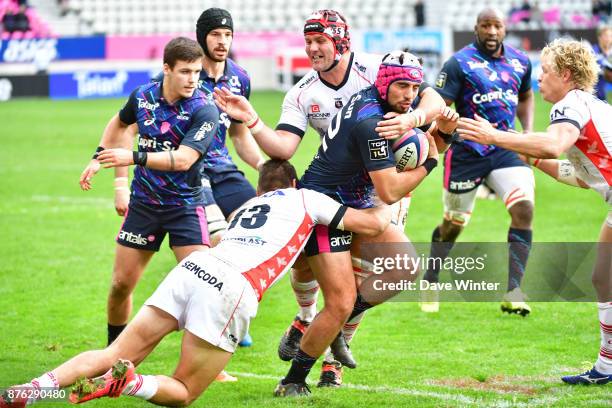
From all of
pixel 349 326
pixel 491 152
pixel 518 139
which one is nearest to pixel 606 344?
pixel 518 139

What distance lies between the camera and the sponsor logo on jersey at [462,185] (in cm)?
981

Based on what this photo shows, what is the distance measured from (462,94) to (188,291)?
15.6ft

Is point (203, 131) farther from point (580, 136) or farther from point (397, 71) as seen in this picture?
point (580, 136)

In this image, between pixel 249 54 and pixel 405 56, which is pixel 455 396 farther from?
pixel 249 54

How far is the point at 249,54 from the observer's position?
115ft

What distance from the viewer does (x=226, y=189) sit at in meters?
8.88

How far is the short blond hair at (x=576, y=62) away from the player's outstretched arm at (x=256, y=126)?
2.09m

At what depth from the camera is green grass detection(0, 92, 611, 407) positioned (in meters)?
7.07

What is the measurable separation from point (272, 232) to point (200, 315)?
777 millimetres

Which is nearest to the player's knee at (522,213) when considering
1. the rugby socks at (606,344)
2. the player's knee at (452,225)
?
the player's knee at (452,225)

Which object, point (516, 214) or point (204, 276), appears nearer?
point (204, 276)

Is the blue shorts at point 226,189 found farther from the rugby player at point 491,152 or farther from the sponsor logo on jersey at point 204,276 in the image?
the sponsor logo on jersey at point 204,276

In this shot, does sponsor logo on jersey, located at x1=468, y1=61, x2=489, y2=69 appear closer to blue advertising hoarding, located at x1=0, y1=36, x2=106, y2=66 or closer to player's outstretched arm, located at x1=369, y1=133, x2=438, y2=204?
player's outstretched arm, located at x1=369, y1=133, x2=438, y2=204

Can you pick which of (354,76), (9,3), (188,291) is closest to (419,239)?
Result: (354,76)
